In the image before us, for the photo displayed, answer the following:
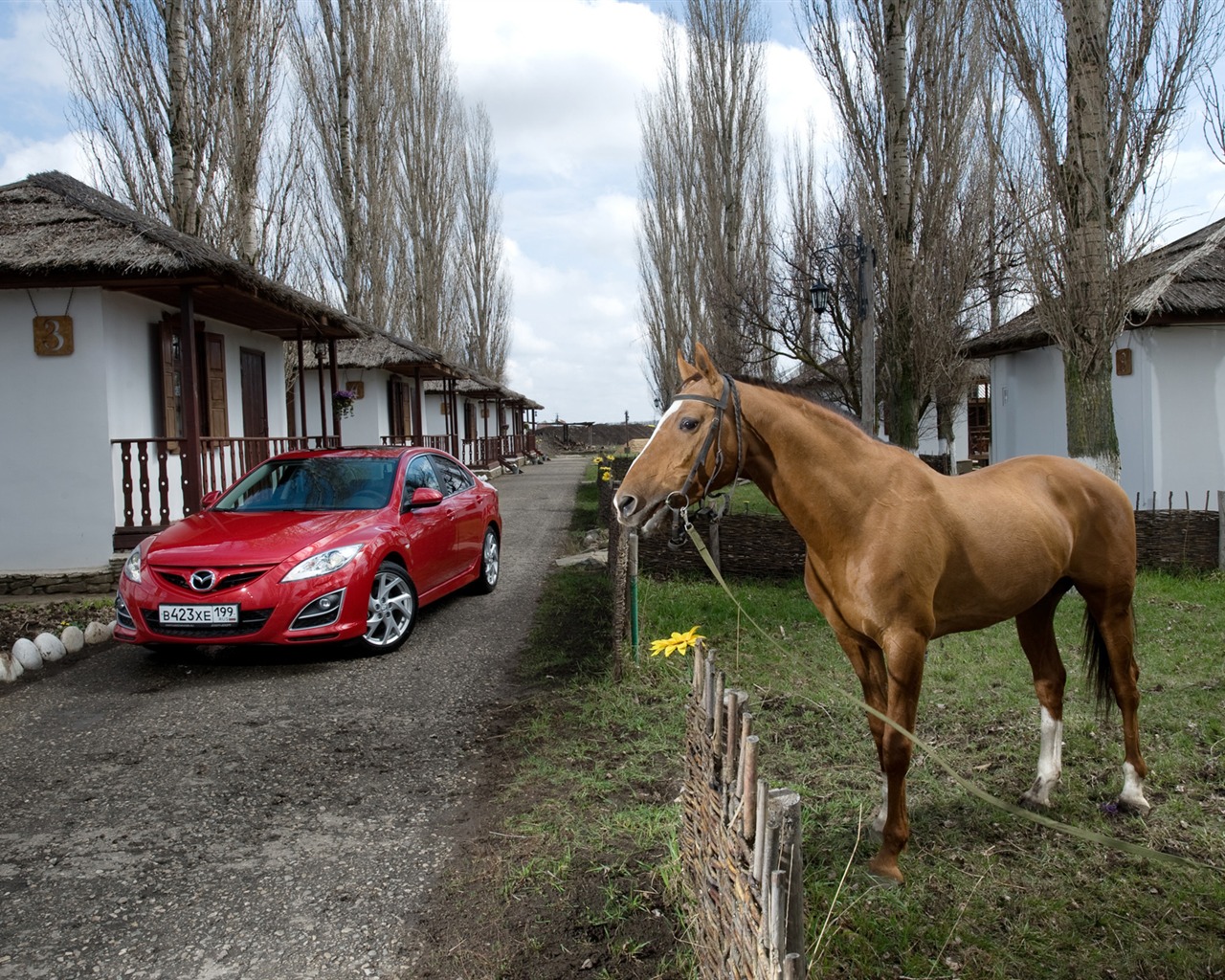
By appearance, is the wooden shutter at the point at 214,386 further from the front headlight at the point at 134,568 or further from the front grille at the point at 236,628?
the front grille at the point at 236,628

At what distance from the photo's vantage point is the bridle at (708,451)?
10.1ft

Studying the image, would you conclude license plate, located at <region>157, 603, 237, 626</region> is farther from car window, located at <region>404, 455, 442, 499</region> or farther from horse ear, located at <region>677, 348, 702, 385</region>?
horse ear, located at <region>677, 348, 702, 385</region>

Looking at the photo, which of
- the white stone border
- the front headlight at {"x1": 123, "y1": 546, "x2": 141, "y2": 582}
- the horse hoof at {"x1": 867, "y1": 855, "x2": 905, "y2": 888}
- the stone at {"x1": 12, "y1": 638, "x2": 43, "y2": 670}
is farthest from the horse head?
the stone at {"x1": 12, "y1": 638, "x2": 43, "y2": 670}

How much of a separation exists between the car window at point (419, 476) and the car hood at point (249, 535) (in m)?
0.76

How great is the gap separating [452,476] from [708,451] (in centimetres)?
605

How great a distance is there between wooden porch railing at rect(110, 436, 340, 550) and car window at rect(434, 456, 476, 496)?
299cm

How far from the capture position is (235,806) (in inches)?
156

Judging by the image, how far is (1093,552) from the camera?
3846 mm

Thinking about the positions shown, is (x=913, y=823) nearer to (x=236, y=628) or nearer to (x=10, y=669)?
(x=236, y=628)

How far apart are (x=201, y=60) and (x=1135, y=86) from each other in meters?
12.0

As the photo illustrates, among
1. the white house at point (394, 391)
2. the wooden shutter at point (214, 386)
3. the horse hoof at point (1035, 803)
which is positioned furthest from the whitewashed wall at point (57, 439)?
the horse hoof at point (1035, 803)

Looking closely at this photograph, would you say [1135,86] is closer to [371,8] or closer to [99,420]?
[99,420]

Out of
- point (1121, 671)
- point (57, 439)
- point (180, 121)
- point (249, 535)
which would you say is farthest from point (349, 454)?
point (180, 121)

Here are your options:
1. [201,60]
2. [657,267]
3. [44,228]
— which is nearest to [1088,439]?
[44,228]
